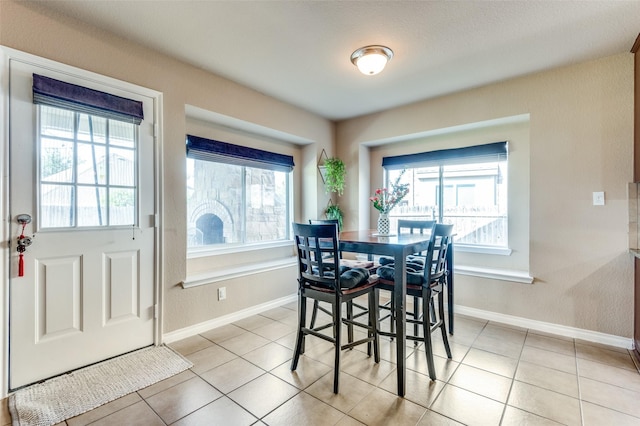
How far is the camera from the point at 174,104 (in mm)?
2615

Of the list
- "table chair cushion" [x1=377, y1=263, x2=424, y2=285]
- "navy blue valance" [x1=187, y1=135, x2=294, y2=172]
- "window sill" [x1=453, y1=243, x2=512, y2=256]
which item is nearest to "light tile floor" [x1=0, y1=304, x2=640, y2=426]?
"table chair cushion" [x1=377, y1=263, x2=424, y2=285]

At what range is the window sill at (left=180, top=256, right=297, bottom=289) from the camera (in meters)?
2.74

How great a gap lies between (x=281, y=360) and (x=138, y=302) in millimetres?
1263

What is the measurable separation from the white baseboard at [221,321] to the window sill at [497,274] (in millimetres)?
2081

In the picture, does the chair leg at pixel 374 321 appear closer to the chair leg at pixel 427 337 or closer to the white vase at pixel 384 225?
the chair leg at pixel 427 337

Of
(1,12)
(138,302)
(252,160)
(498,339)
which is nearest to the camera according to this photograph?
(1,12)

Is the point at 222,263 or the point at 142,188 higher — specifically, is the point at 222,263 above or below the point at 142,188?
below

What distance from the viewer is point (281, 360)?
2.27 m

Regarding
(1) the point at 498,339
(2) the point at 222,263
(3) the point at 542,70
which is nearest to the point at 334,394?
(1) the point at 498,339

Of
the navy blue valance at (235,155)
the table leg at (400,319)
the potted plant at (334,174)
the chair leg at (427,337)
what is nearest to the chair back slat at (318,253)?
the table leg at (400,319)

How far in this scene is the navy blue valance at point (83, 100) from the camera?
1.93 meters

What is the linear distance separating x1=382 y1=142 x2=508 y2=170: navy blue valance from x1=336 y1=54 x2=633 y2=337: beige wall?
7.3 inches

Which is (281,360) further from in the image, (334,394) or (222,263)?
(222,263)

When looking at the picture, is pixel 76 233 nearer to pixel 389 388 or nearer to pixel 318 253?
pixel 318 253
